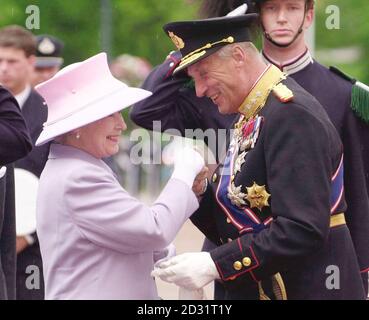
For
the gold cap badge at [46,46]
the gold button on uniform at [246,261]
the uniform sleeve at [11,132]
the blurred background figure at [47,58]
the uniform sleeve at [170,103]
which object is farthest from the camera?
the gold cap badge at [46,46]

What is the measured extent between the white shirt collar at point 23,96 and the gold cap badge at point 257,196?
2738mm

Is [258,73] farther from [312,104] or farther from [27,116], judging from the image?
[27,116]

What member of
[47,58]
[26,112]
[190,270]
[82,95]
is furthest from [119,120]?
[47,58]

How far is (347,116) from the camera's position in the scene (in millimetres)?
5910

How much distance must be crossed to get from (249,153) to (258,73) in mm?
314

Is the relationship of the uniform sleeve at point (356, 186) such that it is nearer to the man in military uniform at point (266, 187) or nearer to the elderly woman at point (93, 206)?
the man in military uniform at point (266, 187)

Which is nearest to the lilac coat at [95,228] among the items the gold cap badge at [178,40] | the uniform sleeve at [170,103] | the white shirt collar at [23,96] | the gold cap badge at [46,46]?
the gold cap badge at [178,40]

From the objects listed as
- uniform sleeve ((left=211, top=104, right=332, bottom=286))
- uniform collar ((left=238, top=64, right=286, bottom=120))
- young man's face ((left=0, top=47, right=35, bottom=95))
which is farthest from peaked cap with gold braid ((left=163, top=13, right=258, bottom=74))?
young man's face ((left=0, top=47, right=35, bottom=95))

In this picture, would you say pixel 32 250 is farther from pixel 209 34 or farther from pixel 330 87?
pixel 209 34

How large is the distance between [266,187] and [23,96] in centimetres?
296

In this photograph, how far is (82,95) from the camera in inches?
197

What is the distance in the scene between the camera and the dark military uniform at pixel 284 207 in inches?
182
